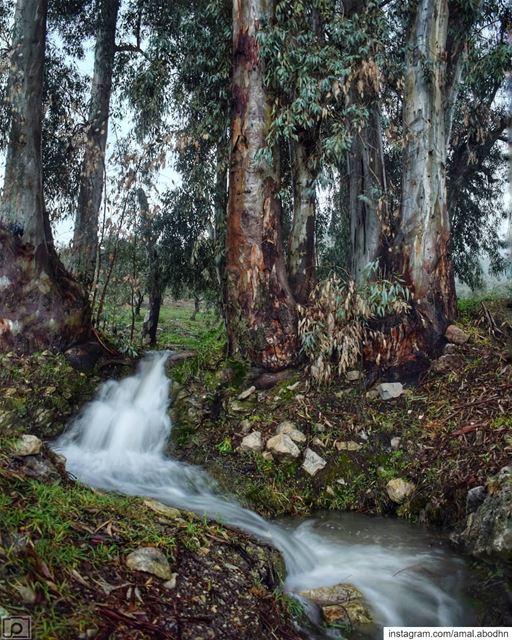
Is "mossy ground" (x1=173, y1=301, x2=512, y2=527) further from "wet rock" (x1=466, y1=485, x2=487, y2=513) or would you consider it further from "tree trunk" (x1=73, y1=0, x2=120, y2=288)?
"tree trunk" (x1=73, y1=0, x2=120, y2=288)

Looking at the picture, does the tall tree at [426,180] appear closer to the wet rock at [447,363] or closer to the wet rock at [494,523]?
the wet rock at [447,363]

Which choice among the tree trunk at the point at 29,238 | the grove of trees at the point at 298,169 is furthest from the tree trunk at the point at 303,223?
the tree trunk at the point at 29,238

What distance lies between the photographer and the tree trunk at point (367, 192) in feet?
22.1

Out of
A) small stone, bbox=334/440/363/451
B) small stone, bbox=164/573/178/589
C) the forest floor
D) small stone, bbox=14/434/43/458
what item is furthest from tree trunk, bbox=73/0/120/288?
small stone, bbox=164/573/178/589

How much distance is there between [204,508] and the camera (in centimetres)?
444

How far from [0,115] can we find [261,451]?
7.95 meters

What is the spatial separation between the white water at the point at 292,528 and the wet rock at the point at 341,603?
13 centimetres

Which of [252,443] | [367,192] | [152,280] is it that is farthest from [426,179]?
[152,280]

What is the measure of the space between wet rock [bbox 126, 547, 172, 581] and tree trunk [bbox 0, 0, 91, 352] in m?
4.48

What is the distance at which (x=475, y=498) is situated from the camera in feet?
13.9

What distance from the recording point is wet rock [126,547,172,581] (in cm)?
261

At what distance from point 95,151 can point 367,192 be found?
4803 millimetres

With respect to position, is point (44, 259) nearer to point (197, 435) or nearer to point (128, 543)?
point (197, 435)

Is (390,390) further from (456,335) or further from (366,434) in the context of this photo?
(456,335)
